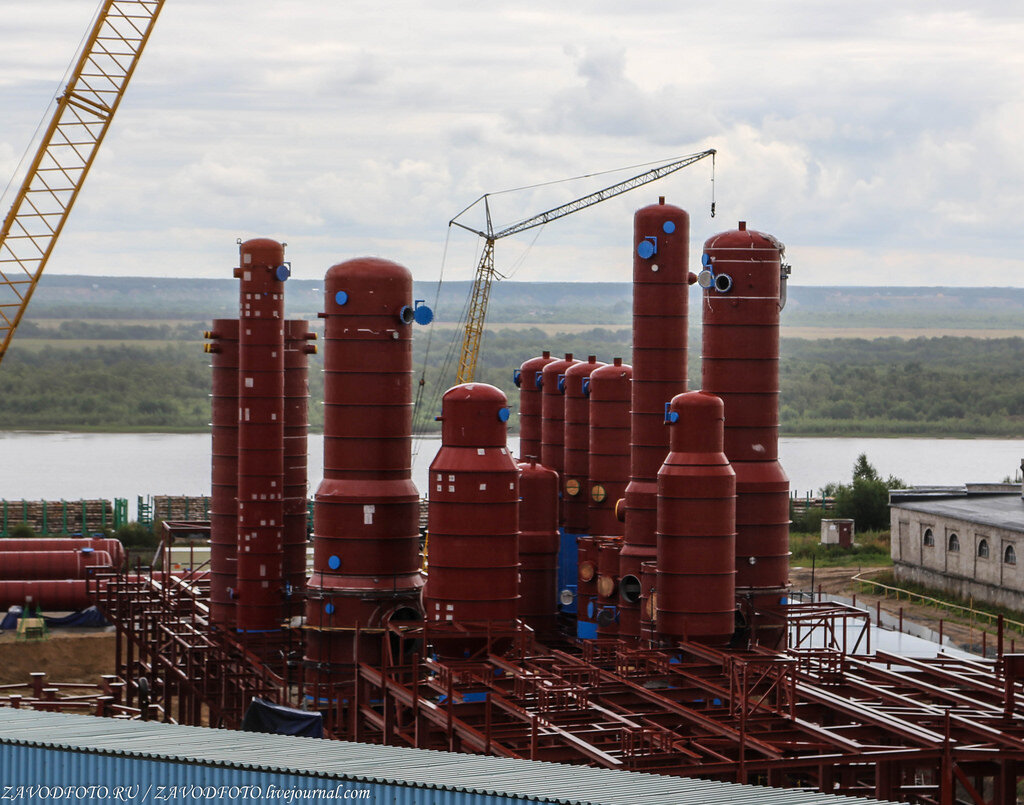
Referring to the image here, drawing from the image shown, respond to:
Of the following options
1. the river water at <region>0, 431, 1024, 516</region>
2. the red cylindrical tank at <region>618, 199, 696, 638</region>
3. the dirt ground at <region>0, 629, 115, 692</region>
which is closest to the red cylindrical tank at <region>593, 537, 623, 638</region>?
the red cylindrical tank at <region>618, 199, 696, 638</region>

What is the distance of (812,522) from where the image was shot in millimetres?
88312

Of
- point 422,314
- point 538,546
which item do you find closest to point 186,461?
point 538,546

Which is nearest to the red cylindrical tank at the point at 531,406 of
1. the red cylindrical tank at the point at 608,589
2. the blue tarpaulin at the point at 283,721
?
the red cylindrical tank at the point at 608,589

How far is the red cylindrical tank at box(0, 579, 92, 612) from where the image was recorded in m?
58.0

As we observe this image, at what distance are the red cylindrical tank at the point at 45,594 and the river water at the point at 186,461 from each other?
133 ft

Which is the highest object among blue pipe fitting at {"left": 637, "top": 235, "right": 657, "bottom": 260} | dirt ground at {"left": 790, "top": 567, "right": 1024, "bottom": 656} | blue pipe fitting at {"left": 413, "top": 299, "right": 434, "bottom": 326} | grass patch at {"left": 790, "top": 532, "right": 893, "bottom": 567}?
blue pipe fitting at {"left": 637, "top": 235, "right": 657, "bottom": 260}

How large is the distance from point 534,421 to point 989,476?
303ft

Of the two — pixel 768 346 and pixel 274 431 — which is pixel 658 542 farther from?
pixel 274 431

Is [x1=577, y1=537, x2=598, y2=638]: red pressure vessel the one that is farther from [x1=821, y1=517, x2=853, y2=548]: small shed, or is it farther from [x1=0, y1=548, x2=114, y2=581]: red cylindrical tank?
[x1=821, y1=517, x2=853, y2=548]: small shed

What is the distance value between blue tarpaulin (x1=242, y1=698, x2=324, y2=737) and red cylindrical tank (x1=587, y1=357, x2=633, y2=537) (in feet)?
47.9

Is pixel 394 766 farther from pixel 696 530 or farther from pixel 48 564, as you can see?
pixel 48 564

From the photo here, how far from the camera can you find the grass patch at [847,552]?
7556cm

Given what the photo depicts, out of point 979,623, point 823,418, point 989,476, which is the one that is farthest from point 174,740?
point 823,418

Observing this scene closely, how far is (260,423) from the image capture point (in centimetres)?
4300
